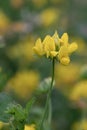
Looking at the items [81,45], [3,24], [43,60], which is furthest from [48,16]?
[43,60]

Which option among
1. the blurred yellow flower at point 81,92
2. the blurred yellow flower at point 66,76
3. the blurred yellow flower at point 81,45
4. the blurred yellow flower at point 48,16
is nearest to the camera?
the blurred yellow flower at point 81,92

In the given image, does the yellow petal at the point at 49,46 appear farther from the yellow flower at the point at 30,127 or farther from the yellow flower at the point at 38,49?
the yellow flower at the point at 30,127

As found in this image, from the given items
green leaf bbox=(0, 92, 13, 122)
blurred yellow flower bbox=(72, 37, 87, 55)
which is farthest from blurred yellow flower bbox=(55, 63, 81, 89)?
green leaf bbox=(0, 92, 13, 122)

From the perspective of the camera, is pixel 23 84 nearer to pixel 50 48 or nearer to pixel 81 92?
pixel 81 92

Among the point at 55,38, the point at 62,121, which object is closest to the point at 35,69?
the point at 62,121

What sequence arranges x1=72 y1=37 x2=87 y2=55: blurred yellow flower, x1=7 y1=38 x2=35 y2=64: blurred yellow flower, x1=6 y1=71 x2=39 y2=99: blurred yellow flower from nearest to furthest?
x1=6 y1=71 x2=39 y2=99: blurred yellow flower → x1=7 y1=38 x2=35 y2=64: blurred yellow flower → x1=72 y1=37 x2=87 y2=55: blurred yellow flower

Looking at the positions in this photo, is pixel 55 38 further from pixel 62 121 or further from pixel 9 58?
pixel 9 58

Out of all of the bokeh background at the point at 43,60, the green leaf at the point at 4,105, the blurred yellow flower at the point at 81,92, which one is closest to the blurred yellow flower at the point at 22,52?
the bokeh background at the point at 43,60

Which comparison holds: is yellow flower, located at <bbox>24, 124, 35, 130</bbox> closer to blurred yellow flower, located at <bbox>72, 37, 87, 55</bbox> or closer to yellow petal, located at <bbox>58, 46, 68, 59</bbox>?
yellow petal, located at <bbox>58, 46, 68, 59</bbox>
